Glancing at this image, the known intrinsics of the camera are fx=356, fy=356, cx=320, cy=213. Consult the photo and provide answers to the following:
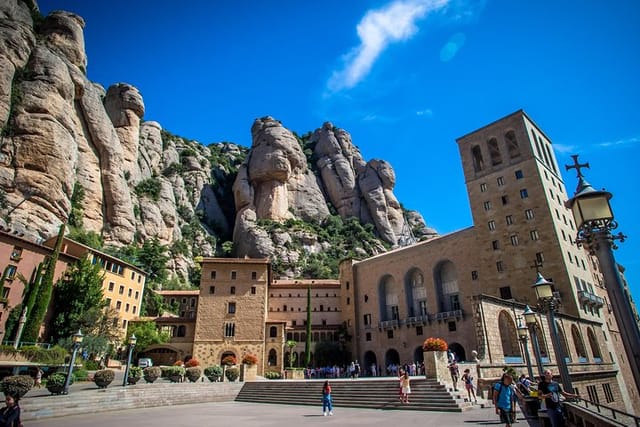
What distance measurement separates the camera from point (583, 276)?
3372 cm

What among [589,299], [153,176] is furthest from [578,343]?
[153,176]

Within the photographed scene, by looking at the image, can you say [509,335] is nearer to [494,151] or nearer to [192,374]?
[192,374]

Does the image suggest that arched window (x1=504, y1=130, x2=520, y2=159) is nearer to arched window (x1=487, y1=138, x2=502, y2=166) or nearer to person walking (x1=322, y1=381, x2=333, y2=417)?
arched window (x1=487, y1=138, x2=502, y2=166)

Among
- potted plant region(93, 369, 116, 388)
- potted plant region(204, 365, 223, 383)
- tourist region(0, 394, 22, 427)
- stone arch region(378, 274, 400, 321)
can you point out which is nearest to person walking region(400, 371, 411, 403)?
tourist region(0, 394, 22, 427)

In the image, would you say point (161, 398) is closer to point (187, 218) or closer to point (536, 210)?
point (536, 210)

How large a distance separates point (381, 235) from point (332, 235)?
12291 millimetres

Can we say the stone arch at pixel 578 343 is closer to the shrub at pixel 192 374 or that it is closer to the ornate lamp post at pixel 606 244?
the shrub at pixel 192 374

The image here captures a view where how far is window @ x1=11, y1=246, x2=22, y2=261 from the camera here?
2795cm

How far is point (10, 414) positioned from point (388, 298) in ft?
126

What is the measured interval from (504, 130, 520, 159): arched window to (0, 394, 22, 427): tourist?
4270 cm

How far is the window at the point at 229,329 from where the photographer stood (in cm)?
3866

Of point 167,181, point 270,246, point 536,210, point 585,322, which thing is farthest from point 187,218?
point 585,322

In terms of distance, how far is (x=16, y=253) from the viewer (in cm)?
2819

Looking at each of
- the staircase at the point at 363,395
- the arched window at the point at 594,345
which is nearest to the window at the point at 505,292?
the arched window at the point at 594,345
